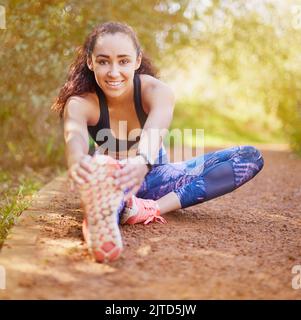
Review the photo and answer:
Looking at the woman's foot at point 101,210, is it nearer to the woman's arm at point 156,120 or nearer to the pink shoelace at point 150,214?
the woman's arm at point 156,120

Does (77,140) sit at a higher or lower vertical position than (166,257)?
higher

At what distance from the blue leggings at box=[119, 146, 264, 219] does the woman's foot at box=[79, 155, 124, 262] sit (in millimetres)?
831

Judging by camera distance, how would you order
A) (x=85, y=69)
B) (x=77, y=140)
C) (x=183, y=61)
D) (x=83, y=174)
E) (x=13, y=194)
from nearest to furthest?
1. (x=83, y=174)
2. (x=77, y=140)
3. (x=85, y=69)
4. (x=13, y=194)
5. (x=183, y=61)

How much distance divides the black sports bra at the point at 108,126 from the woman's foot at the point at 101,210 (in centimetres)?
64

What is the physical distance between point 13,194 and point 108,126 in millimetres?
1179

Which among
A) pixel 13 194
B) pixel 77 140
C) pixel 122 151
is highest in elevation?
pixel 77 140

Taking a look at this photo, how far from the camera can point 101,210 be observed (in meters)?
2.11

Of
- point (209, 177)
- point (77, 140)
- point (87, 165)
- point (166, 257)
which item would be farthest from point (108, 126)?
point (166, 257)

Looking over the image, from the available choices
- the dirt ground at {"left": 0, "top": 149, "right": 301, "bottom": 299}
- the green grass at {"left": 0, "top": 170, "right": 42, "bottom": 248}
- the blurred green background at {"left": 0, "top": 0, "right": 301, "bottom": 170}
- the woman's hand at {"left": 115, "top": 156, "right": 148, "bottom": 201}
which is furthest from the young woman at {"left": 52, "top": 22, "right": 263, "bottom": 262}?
the blurred green background at {"left": 0, "top": 0, "right": 301, "bottom": 170}

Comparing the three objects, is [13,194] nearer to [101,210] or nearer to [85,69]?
[85,69]

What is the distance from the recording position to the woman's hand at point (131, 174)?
215cm

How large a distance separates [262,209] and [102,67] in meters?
1.42

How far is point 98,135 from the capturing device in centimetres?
286
